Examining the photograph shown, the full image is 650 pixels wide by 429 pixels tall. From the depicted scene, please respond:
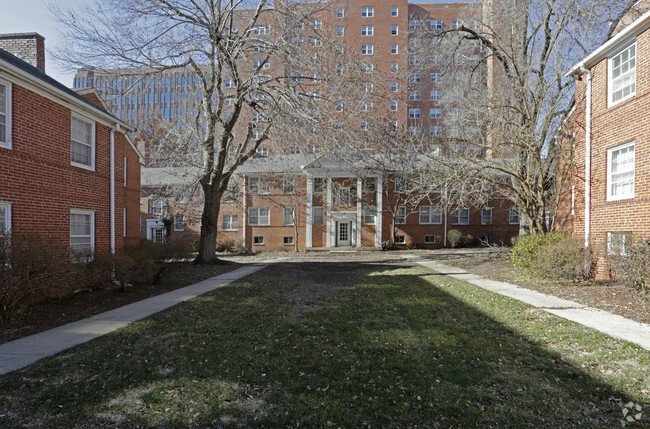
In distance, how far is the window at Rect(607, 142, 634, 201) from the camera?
30.4ft

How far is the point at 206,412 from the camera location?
9.87 ft

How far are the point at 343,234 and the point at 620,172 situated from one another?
20515mm

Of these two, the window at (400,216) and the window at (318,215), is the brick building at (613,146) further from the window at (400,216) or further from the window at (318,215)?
the window at (318,215)

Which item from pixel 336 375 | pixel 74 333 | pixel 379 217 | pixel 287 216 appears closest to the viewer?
pixel 336 375

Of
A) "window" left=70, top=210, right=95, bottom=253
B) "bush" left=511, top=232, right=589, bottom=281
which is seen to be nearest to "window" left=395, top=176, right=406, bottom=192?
"bush" left=511, top=232, right=589, bottom=281

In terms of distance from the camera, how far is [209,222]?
15.6 meters

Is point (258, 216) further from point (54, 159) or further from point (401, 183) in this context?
point (54, 159)

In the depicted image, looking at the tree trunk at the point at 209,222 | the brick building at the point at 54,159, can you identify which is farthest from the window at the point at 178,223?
the brick building at the point at 54,159

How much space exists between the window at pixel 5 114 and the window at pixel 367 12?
143 feet

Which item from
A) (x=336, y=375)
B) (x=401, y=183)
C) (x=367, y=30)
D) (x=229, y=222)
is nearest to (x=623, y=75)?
(x=336, y=375)

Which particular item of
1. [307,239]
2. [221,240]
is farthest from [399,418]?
[221,240]

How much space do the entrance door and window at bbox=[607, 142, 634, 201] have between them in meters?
19.8

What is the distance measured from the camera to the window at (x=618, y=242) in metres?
8.28

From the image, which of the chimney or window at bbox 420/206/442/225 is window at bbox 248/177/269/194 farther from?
the chimney
